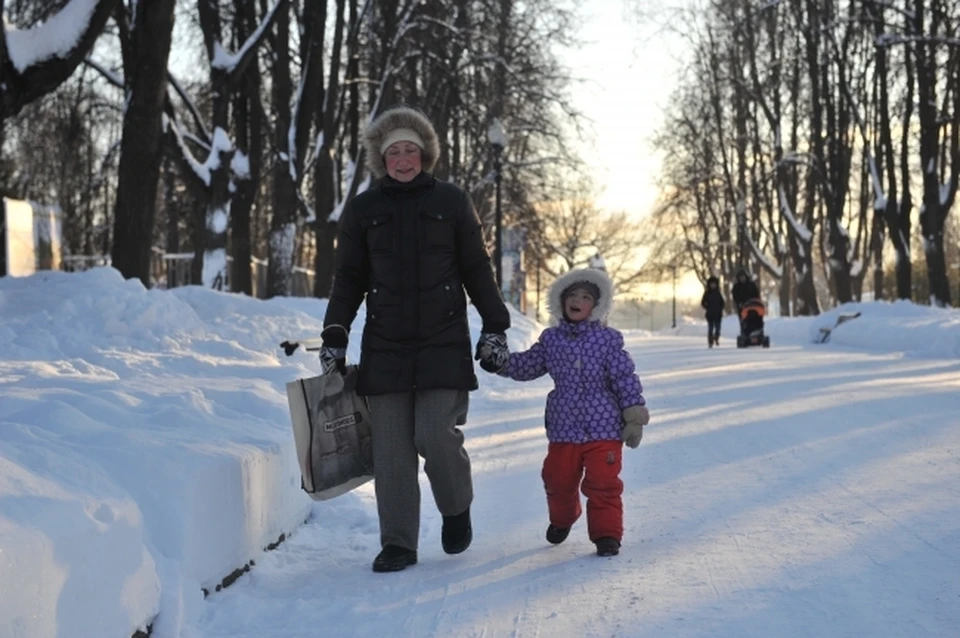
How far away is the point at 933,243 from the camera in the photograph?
28375 millimetres

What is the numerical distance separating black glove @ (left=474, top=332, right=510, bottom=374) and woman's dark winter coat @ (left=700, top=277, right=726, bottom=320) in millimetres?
24816

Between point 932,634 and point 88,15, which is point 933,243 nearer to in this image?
point 88,15

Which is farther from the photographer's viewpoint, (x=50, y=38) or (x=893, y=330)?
(x=893, y=330)

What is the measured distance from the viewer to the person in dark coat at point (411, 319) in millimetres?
5422

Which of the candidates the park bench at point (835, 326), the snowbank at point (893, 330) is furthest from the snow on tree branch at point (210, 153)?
the park bench at point (835, 326)

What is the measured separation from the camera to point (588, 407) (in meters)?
A: 5.77

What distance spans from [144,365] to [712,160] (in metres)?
44.4

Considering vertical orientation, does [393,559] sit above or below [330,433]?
below

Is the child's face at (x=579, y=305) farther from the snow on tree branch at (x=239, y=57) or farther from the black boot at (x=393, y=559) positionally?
the snow on tree branch at (x=239, y=57)

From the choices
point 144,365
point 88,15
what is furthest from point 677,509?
point 88,15

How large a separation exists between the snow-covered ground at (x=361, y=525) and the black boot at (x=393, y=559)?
0.08 meters

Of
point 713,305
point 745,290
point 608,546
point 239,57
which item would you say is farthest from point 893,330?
point 608,546

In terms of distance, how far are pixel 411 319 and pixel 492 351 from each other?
15.0 inches

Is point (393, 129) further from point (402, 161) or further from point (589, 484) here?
point (589, 484)
